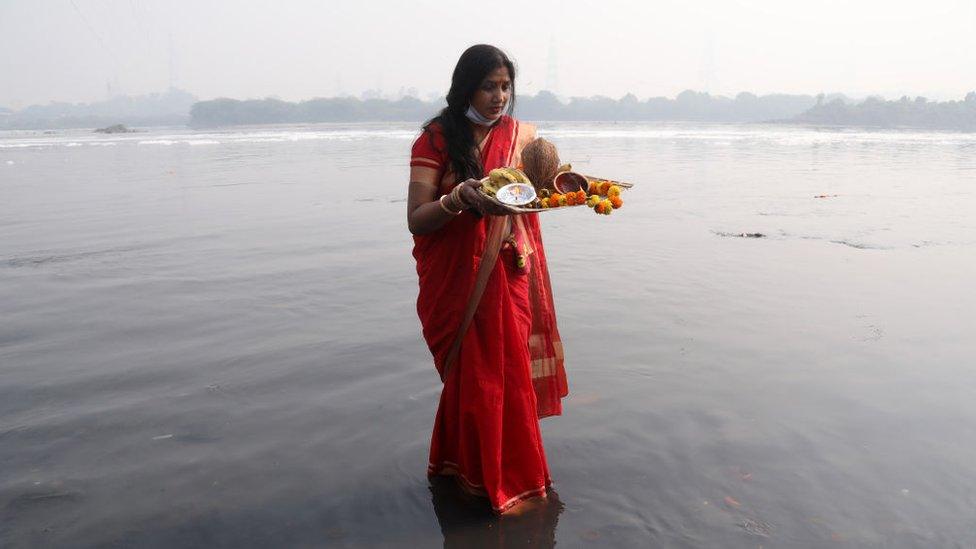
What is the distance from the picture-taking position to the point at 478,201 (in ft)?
8.90

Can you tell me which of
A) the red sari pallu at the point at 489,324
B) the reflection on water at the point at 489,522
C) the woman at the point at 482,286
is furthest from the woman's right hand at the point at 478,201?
the reflection on water at the point at 489,522

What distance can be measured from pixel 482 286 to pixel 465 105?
686 mm

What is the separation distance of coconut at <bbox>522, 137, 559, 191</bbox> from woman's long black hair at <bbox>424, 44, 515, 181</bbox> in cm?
19

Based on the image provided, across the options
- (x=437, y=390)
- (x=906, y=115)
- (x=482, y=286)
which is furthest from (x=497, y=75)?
(x=906, y=115)

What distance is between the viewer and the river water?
3.22m

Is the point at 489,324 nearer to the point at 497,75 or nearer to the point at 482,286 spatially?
the point at 482,286

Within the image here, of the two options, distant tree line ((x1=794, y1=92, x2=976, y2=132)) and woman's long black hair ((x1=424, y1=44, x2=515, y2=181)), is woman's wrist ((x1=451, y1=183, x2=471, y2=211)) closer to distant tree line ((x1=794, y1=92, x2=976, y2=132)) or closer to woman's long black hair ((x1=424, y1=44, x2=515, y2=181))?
woman's long black hair ((x1=424, y1=44, x2=515, y2=181))

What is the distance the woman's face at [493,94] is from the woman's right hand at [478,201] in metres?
0.39

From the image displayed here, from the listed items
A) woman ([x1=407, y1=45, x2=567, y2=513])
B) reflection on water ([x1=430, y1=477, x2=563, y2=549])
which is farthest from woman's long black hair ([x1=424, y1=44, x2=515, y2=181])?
reflection on water ([x1=430, y1=477, x2=563, y2=549])

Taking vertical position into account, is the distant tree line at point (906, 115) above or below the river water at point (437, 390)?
above

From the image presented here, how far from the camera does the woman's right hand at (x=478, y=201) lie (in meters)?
2.70

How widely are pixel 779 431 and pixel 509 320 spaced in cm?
169

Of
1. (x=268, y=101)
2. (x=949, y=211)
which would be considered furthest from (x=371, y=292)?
(x=268, y=101)

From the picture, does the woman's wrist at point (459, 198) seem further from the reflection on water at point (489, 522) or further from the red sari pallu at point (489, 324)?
the reflection on water at point (489, 522)
